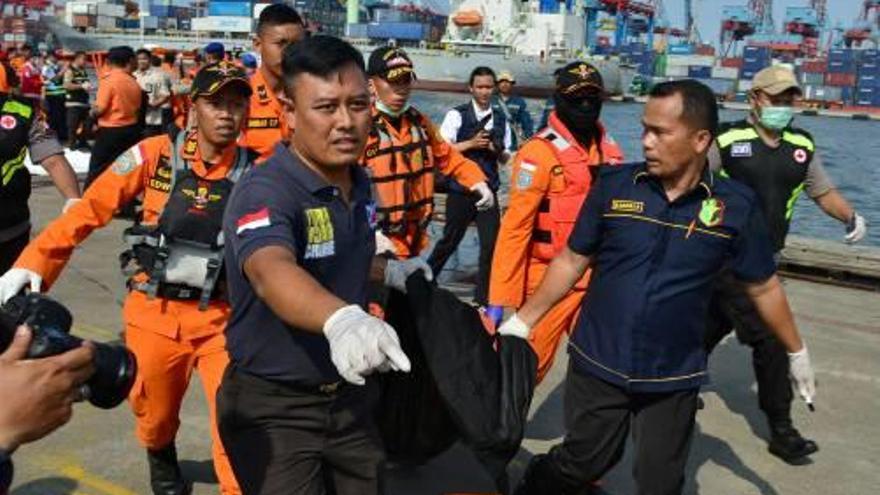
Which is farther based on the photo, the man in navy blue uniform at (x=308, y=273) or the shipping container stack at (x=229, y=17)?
the shipping container stack at (x=229, y=17)

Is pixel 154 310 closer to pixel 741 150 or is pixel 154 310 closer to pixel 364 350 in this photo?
pixel 364 350

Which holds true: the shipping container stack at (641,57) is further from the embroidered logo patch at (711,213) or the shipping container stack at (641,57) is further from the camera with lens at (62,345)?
the camera with lens at (62,345)

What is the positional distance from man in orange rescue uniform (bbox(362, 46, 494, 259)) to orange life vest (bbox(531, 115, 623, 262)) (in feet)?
2.07

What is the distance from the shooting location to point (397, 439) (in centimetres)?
310

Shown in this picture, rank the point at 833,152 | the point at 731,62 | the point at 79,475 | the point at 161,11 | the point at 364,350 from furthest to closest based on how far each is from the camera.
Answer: the point at 161,11
the point at 731,62
the point at 833,152
the point at 79,475
the point at 364,350

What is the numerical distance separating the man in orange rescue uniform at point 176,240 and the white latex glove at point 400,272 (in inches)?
36.4

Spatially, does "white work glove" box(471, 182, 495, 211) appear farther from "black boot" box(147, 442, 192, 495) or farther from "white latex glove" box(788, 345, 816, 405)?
"black boot" box(147, 442, 192, 495)

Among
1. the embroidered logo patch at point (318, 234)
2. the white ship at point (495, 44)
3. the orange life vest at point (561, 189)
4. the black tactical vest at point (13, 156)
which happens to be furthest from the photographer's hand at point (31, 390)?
the white ship at point (495, 44)

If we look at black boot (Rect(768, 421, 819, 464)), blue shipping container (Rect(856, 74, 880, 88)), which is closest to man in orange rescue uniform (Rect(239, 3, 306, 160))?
black boot (Rect(768, 421, 819, 464))

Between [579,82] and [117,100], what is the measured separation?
655cm

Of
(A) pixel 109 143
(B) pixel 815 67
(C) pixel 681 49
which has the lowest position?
(A) pixel 109 143

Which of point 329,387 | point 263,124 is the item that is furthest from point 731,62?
point 329,387

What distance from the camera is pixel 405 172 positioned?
470cm

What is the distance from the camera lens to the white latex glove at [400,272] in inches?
119
